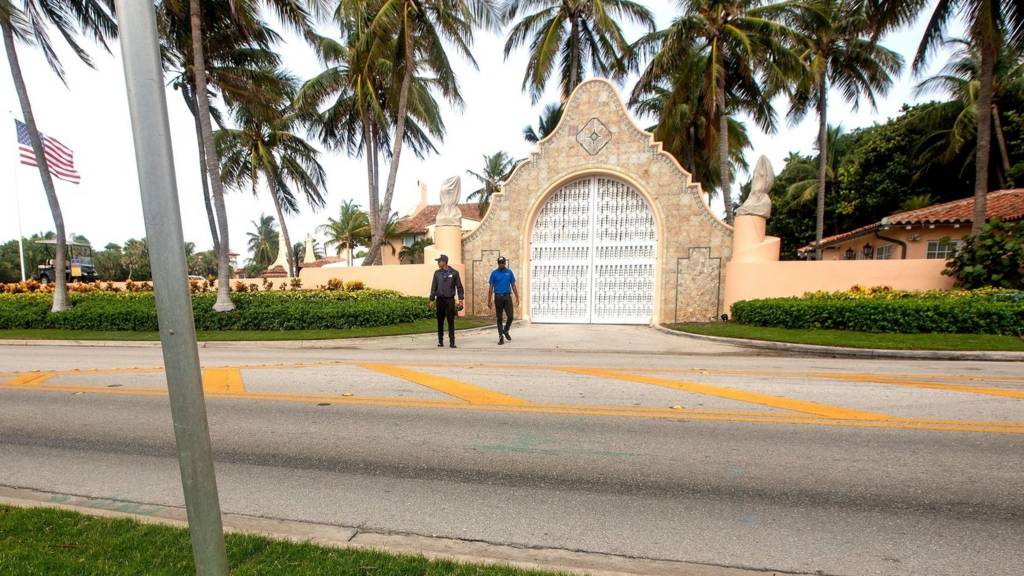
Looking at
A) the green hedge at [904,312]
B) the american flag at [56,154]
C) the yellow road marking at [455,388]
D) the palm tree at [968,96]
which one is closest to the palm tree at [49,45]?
the american flag at [56,154]

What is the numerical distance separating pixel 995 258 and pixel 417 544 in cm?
1630

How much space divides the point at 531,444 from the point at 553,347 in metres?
6.71

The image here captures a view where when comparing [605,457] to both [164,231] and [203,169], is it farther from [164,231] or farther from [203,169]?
[203,169]

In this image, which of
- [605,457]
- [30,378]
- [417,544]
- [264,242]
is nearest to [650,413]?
[605,457]

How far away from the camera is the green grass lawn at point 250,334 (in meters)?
12.9

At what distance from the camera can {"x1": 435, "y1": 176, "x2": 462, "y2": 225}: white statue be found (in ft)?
54.4

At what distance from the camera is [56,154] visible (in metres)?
22.2

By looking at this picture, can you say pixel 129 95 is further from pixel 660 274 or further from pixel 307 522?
pixel 660 274

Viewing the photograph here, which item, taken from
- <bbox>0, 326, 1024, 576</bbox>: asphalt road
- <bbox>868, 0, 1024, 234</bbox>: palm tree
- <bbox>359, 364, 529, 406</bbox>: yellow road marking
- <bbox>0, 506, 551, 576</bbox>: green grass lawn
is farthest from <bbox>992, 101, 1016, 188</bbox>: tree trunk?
<bbox>0, 506, 551, 576</bbox>: green grass lawn

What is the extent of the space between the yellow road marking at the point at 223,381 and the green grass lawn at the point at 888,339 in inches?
436

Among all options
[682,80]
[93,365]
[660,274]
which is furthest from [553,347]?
[682,80]

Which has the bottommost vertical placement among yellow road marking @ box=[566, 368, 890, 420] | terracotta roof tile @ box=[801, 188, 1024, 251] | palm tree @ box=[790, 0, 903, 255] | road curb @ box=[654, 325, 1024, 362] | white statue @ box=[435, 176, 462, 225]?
road curb @ box=[654, 325, 1024, 362]

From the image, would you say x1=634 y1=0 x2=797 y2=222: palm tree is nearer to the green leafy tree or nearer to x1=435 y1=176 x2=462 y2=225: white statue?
the green leafy tree

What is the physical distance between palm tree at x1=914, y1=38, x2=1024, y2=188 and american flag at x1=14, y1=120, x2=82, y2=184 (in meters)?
39.8
